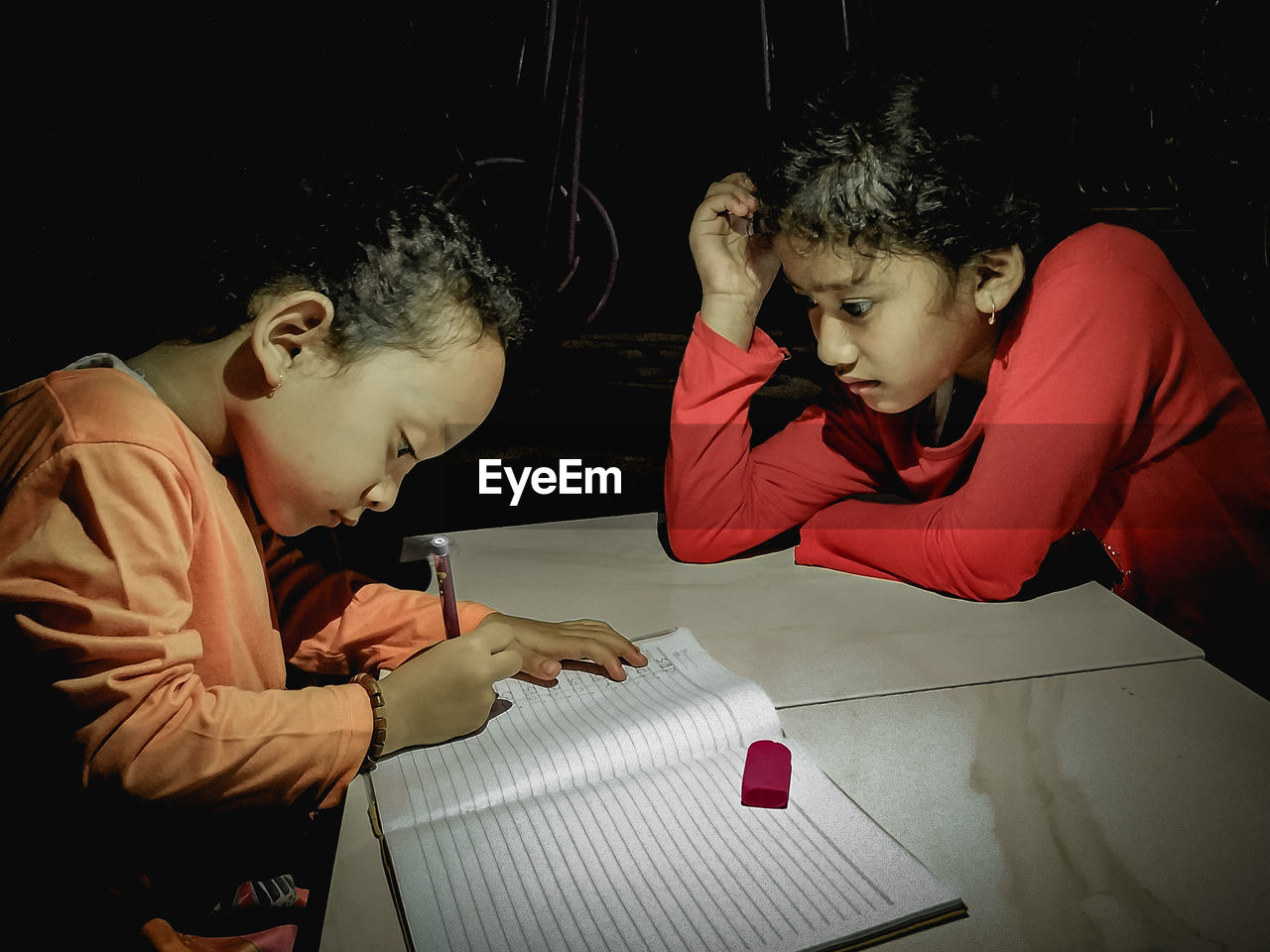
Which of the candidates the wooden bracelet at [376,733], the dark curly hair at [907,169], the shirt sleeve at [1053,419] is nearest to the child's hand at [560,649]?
the wooden bracelet at [376,733]

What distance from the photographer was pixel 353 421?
2.79 ft

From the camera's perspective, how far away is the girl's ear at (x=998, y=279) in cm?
106

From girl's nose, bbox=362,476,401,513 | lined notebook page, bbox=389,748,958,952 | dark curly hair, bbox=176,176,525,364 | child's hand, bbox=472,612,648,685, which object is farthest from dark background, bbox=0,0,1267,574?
lined notebook page, bbox=389,748,958,952

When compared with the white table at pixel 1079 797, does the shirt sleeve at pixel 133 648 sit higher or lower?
higher

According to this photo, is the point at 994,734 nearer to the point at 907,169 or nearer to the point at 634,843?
the point at 634,843

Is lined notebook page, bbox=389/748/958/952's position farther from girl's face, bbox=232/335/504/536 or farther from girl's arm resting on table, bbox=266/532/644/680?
girl's face, bbox=232/335/504/536

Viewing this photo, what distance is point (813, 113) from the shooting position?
1.03 meters

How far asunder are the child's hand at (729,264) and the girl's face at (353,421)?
1.63 feet

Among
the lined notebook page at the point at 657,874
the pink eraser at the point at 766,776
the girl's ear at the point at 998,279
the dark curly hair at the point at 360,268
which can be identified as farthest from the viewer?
the girl's ear at the point at 998,279

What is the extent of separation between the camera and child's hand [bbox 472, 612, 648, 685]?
0.93m

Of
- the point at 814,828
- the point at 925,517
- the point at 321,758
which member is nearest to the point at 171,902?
the point at 321,758

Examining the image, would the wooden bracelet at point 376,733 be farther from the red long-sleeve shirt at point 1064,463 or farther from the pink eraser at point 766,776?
the red long-sleeve shirt at point 1064,463

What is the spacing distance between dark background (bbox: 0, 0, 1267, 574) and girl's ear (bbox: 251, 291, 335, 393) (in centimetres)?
12

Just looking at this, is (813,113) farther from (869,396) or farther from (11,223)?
(11,223)
